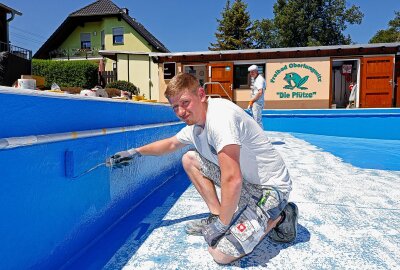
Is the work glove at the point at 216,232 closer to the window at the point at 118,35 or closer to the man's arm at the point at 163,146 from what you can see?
the man's arm at the point at 163,146

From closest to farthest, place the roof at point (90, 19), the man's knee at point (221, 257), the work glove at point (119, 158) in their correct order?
1. the man's knee at point (221, 257)
2. the work glove at point (119, 158)
3. the roof at point (90, 19)

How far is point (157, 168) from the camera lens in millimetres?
3152

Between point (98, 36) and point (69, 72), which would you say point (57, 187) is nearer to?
point (69, 72)

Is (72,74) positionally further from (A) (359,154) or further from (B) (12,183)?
(B) (12,183)

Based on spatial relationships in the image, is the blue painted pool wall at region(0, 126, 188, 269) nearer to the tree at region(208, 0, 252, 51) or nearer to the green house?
the green house

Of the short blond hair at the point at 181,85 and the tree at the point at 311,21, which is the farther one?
the tree at the point at 311,21

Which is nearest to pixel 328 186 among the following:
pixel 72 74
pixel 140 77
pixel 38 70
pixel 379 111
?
pixel 379 111

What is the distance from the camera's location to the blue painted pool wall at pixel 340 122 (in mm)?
8703

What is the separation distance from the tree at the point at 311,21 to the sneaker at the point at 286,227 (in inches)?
1294

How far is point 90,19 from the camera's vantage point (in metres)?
23.5

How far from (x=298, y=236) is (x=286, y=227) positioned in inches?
8.8

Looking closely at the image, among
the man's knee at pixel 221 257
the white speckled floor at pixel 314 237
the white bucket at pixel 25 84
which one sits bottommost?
the white speckled floor at pixel 314 237

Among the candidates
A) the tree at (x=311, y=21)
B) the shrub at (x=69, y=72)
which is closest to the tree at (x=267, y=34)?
the tree at (x=311, y=21)

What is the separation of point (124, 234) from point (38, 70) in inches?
846
